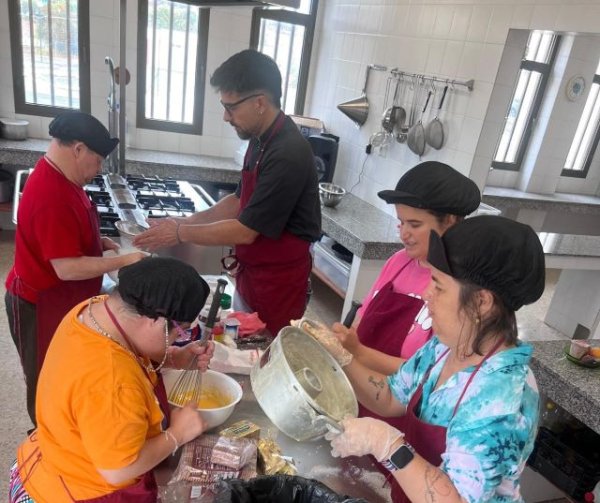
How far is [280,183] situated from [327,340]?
2.68 ft

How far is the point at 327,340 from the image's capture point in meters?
1.39

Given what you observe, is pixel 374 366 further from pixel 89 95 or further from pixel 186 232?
pixel 89 95

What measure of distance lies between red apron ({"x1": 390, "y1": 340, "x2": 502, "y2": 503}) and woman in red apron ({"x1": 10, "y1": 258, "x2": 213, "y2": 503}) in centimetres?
54

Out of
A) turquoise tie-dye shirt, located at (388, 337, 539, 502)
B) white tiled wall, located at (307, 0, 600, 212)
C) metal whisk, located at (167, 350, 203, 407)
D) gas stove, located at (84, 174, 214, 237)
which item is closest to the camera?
turquoise tie-dye shirt, located at (388, 337, 539, 502)

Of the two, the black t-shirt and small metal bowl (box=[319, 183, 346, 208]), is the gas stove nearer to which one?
the black t-shirt

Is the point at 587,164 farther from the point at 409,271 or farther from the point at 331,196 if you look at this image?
the point at 409,271

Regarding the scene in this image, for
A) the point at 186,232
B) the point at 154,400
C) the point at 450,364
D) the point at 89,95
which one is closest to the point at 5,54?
the point at 89,95

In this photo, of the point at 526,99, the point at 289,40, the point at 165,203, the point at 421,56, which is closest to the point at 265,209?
the point at 165,203

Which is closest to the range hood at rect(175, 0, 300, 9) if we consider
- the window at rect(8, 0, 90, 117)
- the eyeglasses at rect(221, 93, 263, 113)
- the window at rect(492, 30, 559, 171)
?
the eyeglasses at rect(221, 93, 263, 113)

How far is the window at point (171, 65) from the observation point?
441cm

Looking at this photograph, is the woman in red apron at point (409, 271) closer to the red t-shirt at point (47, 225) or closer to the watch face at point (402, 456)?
the watch face at point (402, 456)

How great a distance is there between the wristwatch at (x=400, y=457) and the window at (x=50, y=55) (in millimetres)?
4559

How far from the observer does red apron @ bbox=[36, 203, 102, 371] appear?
1.91 meters

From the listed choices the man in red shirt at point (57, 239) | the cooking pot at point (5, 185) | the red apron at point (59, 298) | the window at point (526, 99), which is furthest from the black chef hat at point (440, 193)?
the cooking pot at point (5, 185)
